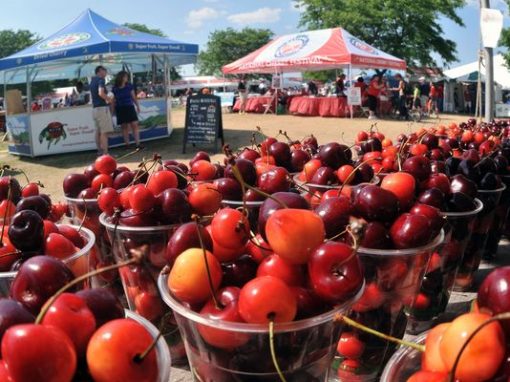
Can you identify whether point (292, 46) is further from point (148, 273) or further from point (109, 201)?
point (148, 273)

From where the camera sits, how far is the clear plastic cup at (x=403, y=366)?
1228 millimetres

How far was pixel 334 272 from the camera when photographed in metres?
1.38

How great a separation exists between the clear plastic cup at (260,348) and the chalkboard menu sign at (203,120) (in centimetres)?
835

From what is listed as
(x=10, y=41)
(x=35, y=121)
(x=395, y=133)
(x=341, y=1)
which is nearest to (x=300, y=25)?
(x=341, y=1)

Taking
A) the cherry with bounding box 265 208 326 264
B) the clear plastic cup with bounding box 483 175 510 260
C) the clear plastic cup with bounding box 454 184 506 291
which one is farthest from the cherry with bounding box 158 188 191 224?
the clear plastic cup with bounding box 483 175 510 260

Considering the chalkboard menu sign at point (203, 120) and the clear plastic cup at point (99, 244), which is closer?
the clear plastic cup at point (99, 244)

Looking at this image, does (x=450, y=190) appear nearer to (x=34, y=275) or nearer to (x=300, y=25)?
(x=34, y=275)

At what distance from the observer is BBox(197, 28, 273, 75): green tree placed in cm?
6394

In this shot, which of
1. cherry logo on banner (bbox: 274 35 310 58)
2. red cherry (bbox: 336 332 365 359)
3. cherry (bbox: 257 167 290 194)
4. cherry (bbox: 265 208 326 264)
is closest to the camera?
cherry (bbox: 265 208 326 264)

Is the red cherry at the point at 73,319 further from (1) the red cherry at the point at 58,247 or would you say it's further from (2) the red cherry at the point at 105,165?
(2) the red cherry at the point at 105,165

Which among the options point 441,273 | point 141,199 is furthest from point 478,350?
point 441,273

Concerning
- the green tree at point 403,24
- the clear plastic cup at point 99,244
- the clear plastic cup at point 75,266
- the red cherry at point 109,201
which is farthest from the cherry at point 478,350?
the green tree at point 403,24

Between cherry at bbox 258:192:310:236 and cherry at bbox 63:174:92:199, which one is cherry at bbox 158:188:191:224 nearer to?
cherry at bbox 258:192:310:236

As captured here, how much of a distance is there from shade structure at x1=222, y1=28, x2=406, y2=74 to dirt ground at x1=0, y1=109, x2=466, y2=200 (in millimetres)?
1927
